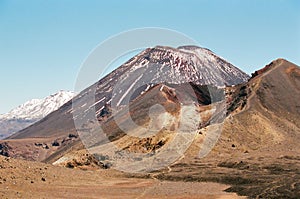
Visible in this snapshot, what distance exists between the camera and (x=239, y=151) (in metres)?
97.2

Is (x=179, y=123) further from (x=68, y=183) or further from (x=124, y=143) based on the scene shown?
(x=68, y=183)

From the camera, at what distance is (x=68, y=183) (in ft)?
206

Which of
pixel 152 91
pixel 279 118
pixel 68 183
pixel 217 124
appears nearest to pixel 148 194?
pixel 68 183

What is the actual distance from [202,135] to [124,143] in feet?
59.7

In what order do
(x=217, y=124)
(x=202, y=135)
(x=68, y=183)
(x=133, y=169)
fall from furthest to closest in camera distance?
1. (x=217, y=124)
2. (x=202, y=135)
3. (x=133, y=169)
4. (x=68, y=183)

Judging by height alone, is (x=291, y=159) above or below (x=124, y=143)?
below

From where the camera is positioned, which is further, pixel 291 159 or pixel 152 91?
pixel 152 91

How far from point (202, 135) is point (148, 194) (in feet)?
143

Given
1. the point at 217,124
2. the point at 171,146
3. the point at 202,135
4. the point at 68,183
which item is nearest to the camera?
the point at 68,183

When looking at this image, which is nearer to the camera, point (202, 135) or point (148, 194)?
point (148, 194)

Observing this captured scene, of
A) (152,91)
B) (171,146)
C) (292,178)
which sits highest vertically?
(152,91)

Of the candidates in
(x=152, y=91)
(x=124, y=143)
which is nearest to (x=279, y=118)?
(x=124, y=143)

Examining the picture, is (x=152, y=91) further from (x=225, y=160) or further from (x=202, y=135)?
(x=225, y=160)

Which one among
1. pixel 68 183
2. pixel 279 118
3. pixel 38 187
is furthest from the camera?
pixel 279 118
